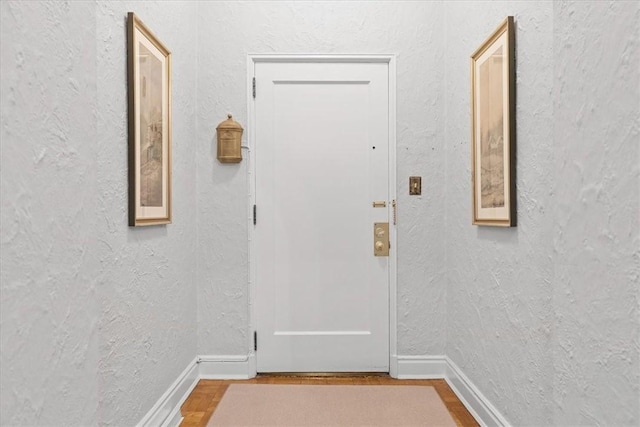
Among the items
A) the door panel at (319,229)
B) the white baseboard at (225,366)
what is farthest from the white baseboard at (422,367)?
the white baseboard at (225,366)

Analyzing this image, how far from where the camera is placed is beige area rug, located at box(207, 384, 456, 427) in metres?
2.47

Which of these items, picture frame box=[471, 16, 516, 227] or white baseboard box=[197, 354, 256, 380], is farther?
white baseboard box=[197, 354, 256, 380]

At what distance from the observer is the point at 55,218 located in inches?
36.5

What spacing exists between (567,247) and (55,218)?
1243 mm

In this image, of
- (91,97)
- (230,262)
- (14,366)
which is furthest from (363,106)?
(14,366)

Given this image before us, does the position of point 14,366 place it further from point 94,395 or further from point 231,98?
point 231,98

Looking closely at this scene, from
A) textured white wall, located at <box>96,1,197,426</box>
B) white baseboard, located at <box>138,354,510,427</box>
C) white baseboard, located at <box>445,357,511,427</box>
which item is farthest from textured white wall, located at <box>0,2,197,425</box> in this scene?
white baseboard, located at <box>445,357,511,427</box>

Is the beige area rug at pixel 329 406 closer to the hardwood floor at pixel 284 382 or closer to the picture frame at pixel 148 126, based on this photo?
the hardwood floor at pixel 284 382

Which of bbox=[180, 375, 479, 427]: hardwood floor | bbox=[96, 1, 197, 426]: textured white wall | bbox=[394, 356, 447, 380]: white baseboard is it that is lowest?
bbox=[180, 375, 479, 427]: hardwood floor

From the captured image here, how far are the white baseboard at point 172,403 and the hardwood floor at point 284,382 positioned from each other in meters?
→ 0.05

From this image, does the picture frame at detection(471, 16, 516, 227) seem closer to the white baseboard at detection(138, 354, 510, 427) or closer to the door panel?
the door panel

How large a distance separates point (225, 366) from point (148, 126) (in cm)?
165

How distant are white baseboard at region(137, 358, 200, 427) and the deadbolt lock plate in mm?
1335

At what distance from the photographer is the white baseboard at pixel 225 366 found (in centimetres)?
311
